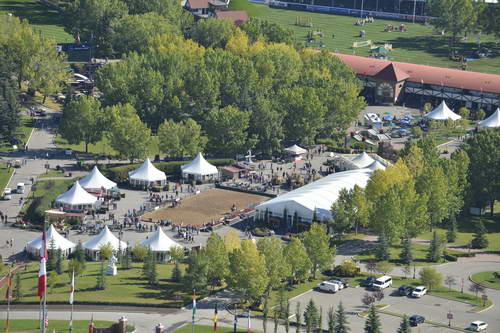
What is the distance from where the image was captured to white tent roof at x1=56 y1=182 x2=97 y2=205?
118375 millimetres

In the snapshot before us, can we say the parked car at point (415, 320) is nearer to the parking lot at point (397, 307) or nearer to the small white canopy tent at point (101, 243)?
the parking lot at point (397, 307)

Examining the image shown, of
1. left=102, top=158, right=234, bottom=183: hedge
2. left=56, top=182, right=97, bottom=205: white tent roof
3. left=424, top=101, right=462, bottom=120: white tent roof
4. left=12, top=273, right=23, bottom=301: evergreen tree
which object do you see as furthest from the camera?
left=424, top=101, right=462, bottom=120: white tent roof

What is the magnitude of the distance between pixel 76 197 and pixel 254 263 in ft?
106

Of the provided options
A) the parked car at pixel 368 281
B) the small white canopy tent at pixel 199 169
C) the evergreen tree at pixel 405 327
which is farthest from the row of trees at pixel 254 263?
the small white canopy tent at pixel 199 169

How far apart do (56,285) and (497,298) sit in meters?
38.4

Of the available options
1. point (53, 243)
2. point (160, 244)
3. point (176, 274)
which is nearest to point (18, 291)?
point (53, 243)

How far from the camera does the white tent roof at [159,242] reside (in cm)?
10544

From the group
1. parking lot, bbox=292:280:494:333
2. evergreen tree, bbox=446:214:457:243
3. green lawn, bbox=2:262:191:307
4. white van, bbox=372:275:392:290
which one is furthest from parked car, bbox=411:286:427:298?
green lawn, bbox=2:262:191:307

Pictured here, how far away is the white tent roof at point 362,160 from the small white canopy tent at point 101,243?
3886 centimetres

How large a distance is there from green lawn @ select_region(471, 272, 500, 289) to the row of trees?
45.7 ft

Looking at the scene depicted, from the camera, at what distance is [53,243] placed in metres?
103

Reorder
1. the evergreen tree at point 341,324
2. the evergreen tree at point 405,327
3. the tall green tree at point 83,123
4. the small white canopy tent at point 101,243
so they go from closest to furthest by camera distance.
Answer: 1. the evergreen tree at point 405,327
2. the evergreen tree at point 341,324
3. the small white canopy tent at point 101,243
4. the tall green tree at point 83,123

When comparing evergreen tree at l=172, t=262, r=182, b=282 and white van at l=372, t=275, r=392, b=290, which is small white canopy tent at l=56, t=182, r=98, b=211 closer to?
evergreen tree at l=172, t=262, r=182, b=282

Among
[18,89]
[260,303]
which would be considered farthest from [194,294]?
[18,89]
